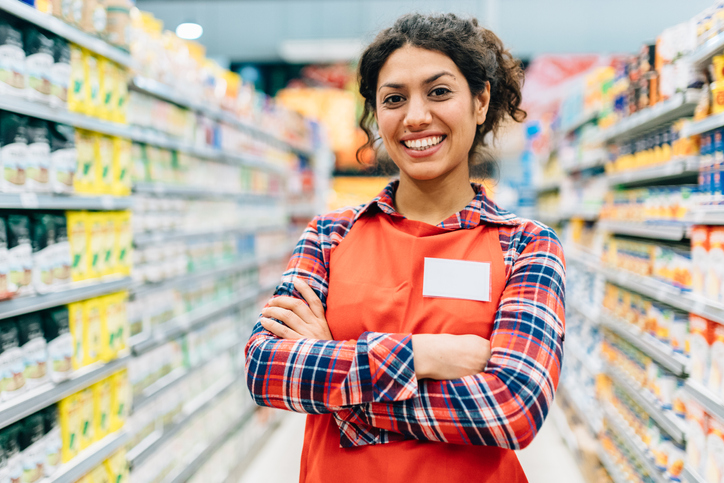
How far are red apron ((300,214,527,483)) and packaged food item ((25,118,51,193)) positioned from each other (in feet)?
3.95

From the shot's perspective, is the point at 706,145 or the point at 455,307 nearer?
the point at 455,307

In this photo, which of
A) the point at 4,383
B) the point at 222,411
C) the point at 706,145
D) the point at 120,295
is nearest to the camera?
the point at 4,383

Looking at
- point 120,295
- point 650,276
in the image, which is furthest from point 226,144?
point 650,276

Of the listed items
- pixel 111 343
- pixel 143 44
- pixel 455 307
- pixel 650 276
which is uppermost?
pixel 143 44

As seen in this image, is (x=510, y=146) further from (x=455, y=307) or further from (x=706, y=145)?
(x=455, y=307)

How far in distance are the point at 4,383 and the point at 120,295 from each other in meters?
0.74

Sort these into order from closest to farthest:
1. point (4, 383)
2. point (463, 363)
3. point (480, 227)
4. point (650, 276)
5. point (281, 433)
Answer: point (463, 363) → point (480, 227) → point (4, 383) → point (650, 276) → point (281, 433)

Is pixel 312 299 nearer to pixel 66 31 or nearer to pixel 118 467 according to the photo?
pixel 66 31

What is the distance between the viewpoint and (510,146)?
8.42 metres

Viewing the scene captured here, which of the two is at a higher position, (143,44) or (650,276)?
(143,44)

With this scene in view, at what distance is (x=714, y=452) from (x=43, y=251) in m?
2.50

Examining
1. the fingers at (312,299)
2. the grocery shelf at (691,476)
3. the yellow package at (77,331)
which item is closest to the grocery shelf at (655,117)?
the grocery shelf at (691,476)

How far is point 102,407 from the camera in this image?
2.34 metres

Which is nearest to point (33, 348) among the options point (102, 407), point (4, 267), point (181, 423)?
point (4, 267)
